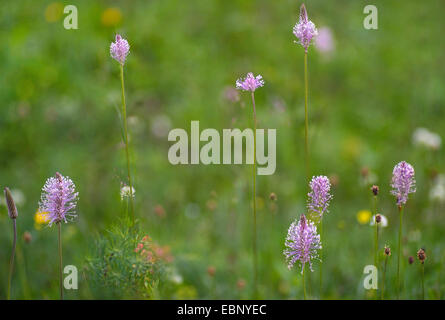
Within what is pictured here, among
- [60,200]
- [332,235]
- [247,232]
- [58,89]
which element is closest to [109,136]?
[58,89]

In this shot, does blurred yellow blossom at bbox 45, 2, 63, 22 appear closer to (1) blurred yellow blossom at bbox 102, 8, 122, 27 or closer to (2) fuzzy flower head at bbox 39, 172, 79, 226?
(1) blurred yellow blossom at bbox 102, 8, 122, 27

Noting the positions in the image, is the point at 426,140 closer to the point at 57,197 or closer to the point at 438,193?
the point at 438,193

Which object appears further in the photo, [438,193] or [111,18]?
[111,18]

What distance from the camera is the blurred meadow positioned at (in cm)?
241

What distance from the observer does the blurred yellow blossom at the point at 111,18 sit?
4.06 metres

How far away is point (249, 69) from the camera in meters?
3.90

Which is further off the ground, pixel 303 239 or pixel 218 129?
pixel 218 129

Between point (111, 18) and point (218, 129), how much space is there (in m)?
1.51

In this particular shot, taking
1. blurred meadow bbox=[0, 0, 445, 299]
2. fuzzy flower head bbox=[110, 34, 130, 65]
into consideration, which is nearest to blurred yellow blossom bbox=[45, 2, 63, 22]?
blurred meadow bbox=[0, 0, 445, 299]

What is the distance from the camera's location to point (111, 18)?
4078mm

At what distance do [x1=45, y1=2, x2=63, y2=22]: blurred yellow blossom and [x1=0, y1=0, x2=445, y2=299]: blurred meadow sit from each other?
23 millimetres

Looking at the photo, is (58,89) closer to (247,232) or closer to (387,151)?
(247,232)

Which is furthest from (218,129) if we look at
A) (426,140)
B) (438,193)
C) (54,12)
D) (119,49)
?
(119,49)

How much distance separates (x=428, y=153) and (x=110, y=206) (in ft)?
7.11
